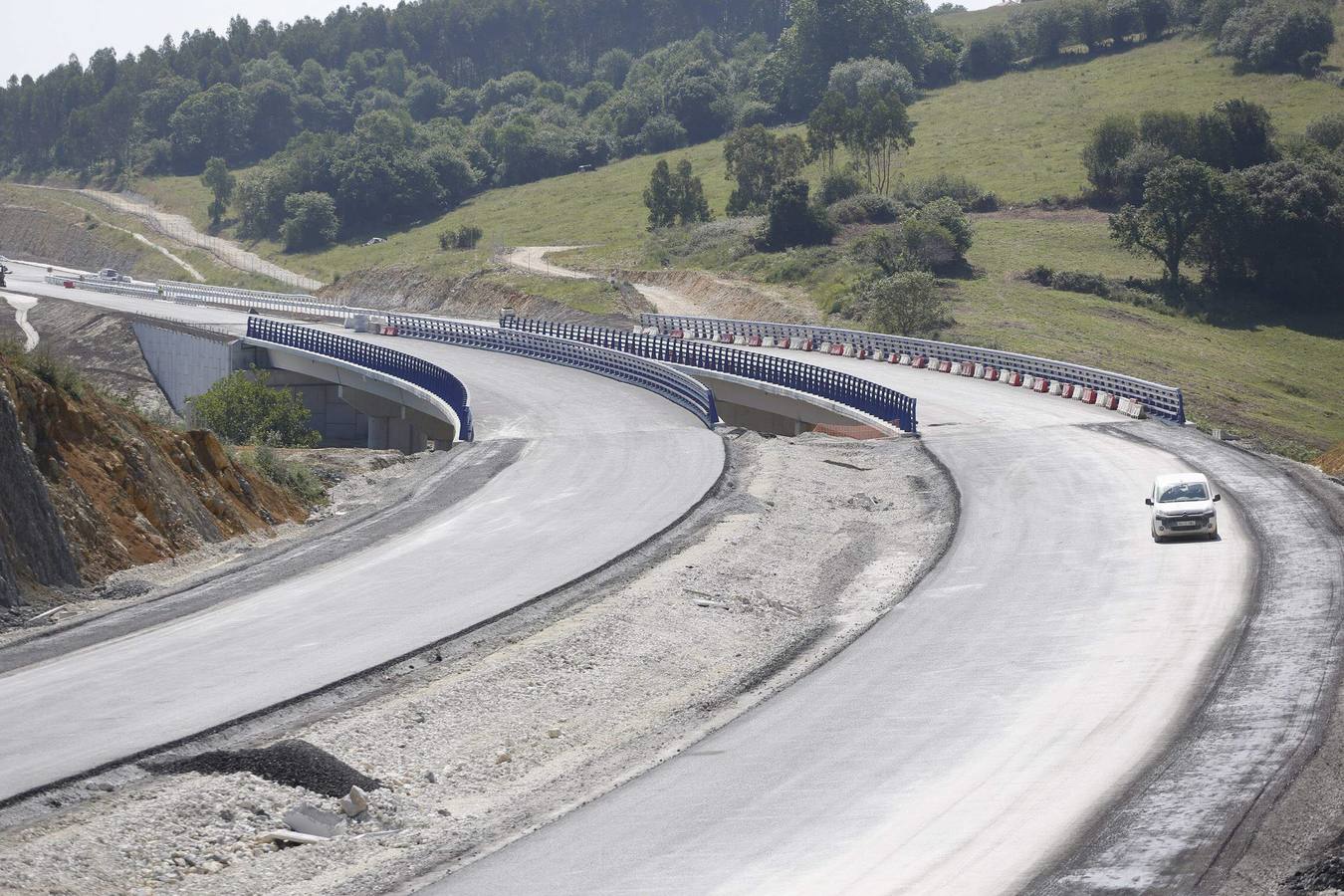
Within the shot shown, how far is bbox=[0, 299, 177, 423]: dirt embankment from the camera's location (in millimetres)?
78062

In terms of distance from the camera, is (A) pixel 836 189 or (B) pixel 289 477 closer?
(B) pixel 289 477

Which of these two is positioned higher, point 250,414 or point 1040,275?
point 250,414

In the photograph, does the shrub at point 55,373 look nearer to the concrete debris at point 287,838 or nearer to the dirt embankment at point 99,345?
the concrete debris at point 287,838

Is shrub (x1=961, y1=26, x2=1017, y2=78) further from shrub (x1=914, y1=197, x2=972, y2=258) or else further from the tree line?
shrub (x1=914, y1=197, x2=972, y2=258)

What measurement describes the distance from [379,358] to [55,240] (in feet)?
386

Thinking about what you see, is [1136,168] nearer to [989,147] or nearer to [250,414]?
[989,147]

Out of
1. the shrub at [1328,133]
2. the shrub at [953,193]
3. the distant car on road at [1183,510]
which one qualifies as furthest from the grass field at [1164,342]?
the distant car on road at [1183,510]

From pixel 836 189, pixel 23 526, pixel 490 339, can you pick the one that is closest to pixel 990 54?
pixel 836 189

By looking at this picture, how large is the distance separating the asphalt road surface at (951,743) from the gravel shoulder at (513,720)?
2.79ft

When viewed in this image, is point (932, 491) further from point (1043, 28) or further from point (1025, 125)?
point (1043, 28)

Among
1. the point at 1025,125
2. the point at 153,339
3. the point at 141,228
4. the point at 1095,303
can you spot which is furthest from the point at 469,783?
the point at 141,228

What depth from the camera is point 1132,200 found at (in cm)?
11175

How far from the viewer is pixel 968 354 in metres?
64.1

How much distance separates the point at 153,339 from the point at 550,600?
59410mm
